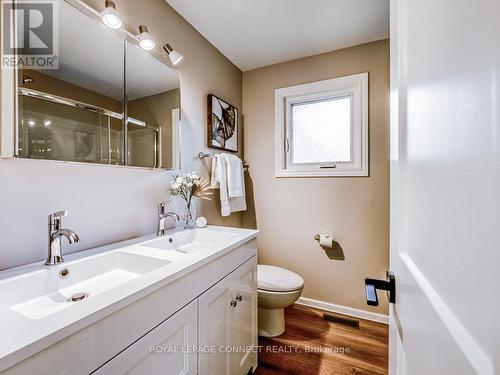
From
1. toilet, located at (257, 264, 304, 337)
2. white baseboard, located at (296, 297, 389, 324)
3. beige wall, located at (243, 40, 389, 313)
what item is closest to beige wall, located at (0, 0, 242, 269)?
beige wall, located at (243, 40, 389, 313)

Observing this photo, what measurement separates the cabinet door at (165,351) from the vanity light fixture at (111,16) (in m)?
1.33

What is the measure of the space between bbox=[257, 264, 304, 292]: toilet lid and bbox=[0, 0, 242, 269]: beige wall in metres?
0.60

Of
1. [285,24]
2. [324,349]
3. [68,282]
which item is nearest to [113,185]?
[68,282]

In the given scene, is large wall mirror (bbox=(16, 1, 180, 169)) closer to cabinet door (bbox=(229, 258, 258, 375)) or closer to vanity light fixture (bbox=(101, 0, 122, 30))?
vanity light fixture (bbox=(101, 0, 122, 30))

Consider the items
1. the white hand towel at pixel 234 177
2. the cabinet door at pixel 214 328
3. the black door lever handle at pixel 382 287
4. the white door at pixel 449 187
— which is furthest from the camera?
the white hand towel at pixel 234 177

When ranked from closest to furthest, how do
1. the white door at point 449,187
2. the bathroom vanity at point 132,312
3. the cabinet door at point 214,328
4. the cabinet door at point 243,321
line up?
the white door at point 449,187 < the bathroom vanity at point 132,312 < the cabinet door at point 214,328 < the cabinet door at point 243,321

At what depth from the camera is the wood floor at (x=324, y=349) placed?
1.46 m

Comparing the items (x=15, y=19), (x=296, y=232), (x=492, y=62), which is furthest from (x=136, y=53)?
(x=296, y=232)

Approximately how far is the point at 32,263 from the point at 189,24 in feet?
5.67

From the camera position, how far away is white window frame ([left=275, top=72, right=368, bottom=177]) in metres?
1.93

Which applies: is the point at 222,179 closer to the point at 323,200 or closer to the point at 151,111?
the point at 151,111

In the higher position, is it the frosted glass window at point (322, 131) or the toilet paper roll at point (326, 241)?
the frosted glass window at point (322, 131)

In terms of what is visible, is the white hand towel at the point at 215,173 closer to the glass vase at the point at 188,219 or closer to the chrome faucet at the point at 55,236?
the glass vase at the point at 188,219

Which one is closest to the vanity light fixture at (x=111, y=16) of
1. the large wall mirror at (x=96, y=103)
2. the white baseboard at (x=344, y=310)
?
the large wall mirror at (x=96, y=103)
